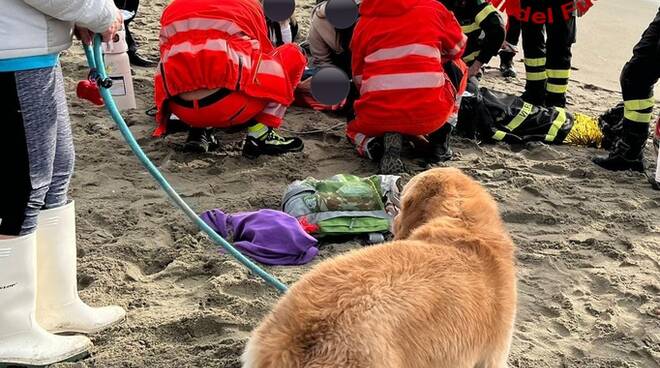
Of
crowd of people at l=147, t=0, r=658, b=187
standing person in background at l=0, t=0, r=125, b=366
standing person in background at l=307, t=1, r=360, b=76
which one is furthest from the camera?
standing person in background at l=307, t=1, r=360, b=76

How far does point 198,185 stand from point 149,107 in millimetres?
Answer: 1491

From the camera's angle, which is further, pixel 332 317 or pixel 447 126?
pixel 447 126

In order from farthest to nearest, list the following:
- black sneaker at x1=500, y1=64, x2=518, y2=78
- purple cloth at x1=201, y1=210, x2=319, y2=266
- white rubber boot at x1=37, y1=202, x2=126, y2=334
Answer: black sneaker at x1=500, y1=64, x2=518, y2=78
purple cloth at x1=201, y1=210, x2=319, y2=266
white rubber boot at x1=37, y1=202, x2=126, y2=334

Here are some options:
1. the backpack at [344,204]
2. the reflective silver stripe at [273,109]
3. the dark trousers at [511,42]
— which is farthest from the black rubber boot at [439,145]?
the dark trousers at [511,42]

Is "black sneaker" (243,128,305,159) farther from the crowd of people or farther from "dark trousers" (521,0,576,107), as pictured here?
"dark trousers" (521,0,576,107)

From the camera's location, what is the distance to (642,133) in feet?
17.3

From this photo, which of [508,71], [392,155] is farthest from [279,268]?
[508,71]

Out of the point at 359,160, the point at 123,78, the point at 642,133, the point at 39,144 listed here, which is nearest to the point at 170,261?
the point at 39,144

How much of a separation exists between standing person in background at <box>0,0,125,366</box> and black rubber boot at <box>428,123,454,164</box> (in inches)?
111

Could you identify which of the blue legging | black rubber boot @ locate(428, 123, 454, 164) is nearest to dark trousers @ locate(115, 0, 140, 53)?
black rubber boot @ locate(428, 123, 454, 164)

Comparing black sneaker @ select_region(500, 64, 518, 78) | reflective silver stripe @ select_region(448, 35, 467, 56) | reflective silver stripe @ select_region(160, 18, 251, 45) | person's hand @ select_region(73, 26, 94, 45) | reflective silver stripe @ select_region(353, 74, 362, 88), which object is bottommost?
black sneaker @ select_region(500, 64, 518, 78)

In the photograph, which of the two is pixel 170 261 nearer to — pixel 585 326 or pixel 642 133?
pixel 585 326

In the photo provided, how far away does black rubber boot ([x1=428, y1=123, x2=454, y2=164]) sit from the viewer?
17.2 ft

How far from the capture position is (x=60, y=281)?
3096 mm
